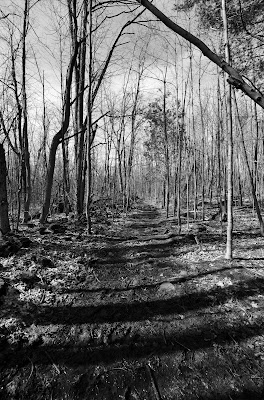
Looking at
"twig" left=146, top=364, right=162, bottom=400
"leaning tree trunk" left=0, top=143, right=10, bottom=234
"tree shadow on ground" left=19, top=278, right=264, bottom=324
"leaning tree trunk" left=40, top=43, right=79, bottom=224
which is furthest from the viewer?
"leaning tree trunk" left=40, top=43, right=79, bottom=224

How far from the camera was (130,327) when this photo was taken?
2836mm

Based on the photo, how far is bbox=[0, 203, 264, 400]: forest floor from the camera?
2072 mm

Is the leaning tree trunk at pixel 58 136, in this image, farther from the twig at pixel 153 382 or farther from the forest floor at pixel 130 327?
the twig at pixel 153 382

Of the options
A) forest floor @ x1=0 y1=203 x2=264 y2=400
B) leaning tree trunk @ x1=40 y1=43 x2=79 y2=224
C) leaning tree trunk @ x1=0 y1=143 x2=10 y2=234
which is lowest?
forest floor @ x1=0 y1=203 x2=264 y2=400

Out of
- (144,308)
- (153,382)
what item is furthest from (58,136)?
(153,382)

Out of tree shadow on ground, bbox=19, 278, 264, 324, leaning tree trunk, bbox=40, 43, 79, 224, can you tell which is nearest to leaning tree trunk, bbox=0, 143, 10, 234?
leaning tree trunk, bbox=40, 43, 79, 224

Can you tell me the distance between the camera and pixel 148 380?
2.12 meters

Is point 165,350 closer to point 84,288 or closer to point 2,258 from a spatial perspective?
point 84,288

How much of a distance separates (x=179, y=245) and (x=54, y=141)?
540cm

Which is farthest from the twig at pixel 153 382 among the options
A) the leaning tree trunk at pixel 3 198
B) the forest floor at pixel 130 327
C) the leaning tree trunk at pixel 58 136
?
the leaning tree trunk at pixel 58 136

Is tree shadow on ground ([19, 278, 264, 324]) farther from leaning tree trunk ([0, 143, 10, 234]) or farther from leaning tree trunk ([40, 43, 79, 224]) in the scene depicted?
leaning tree trunk ([40, 43, 79, 224])

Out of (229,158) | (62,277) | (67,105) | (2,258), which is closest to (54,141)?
(67,105)

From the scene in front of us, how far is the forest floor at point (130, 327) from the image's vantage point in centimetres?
207

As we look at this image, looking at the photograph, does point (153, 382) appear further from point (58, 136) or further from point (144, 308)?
point (58, 136)
